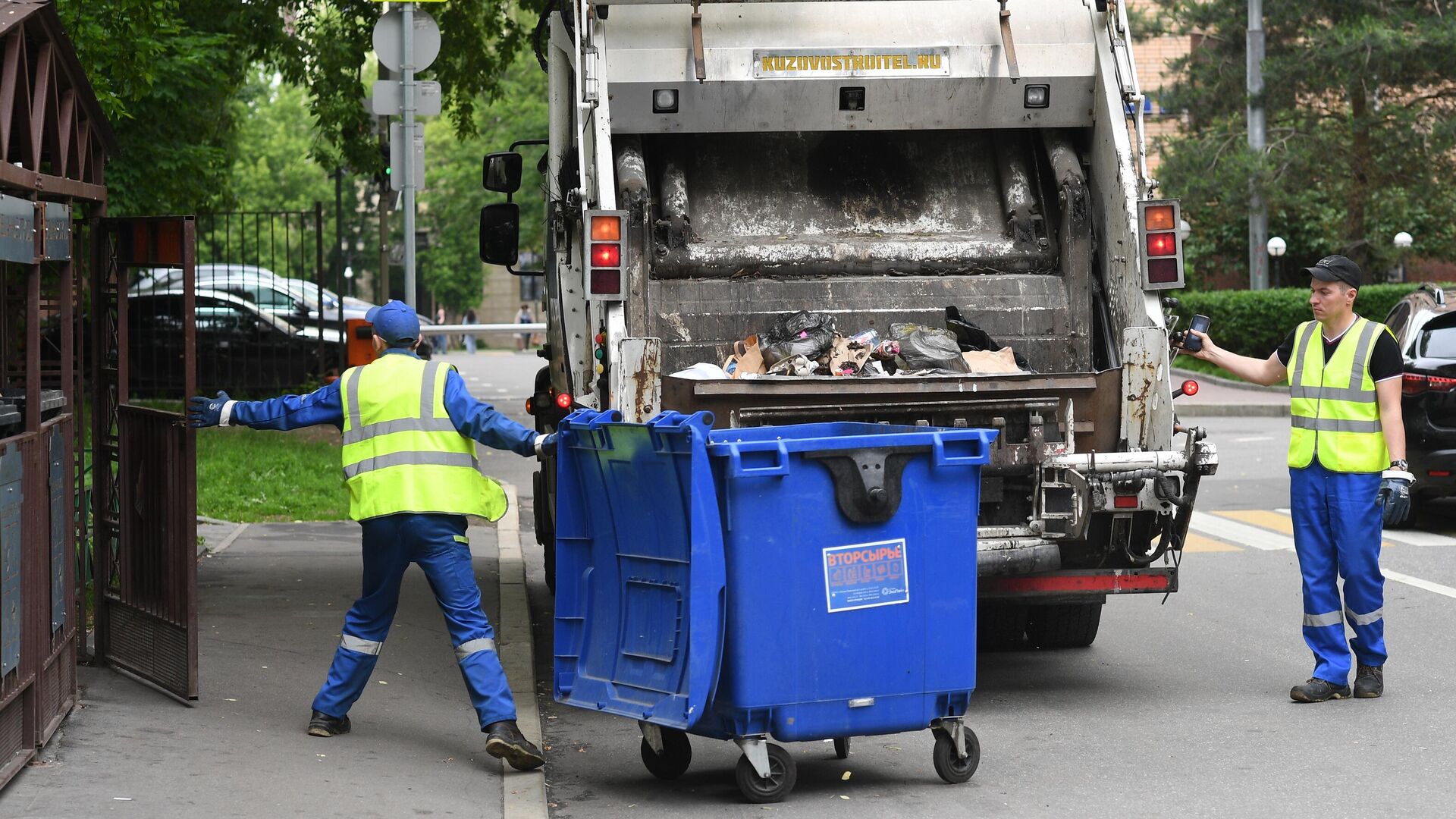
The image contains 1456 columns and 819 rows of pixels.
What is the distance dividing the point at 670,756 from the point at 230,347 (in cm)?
1444

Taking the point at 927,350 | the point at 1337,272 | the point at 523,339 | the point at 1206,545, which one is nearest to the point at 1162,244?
the point at 1337,272

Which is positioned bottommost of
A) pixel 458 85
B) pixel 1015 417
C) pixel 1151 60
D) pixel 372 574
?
pixel 372 574

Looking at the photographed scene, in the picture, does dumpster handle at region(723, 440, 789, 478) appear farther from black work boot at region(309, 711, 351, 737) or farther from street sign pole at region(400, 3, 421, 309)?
street sign pole at region(400, 3, 421, 309)

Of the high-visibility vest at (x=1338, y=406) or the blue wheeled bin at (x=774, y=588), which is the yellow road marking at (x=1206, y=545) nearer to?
the high-visibility vest at (x=1338, y=406)

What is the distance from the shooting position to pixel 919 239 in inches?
312

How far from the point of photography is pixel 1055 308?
763 cm

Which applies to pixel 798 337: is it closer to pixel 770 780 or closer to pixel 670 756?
pixel 670 756

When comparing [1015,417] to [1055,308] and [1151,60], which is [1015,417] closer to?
[1055,308]

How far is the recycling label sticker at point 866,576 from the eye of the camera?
554 cm

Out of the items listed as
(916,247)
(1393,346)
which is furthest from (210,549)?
(1393,346)

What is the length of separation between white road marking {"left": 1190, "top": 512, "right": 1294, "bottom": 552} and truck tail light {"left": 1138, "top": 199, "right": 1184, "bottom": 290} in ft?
15.8

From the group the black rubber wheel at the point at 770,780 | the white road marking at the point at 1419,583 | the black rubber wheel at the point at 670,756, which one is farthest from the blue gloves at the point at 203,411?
the white road marking at the point at 1419,583

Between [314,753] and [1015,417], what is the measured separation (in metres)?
2.86

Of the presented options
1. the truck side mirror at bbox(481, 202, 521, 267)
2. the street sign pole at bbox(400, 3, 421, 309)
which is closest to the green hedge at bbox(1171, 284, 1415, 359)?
the street sign pole at bbox(400, 3, 421, 309)
